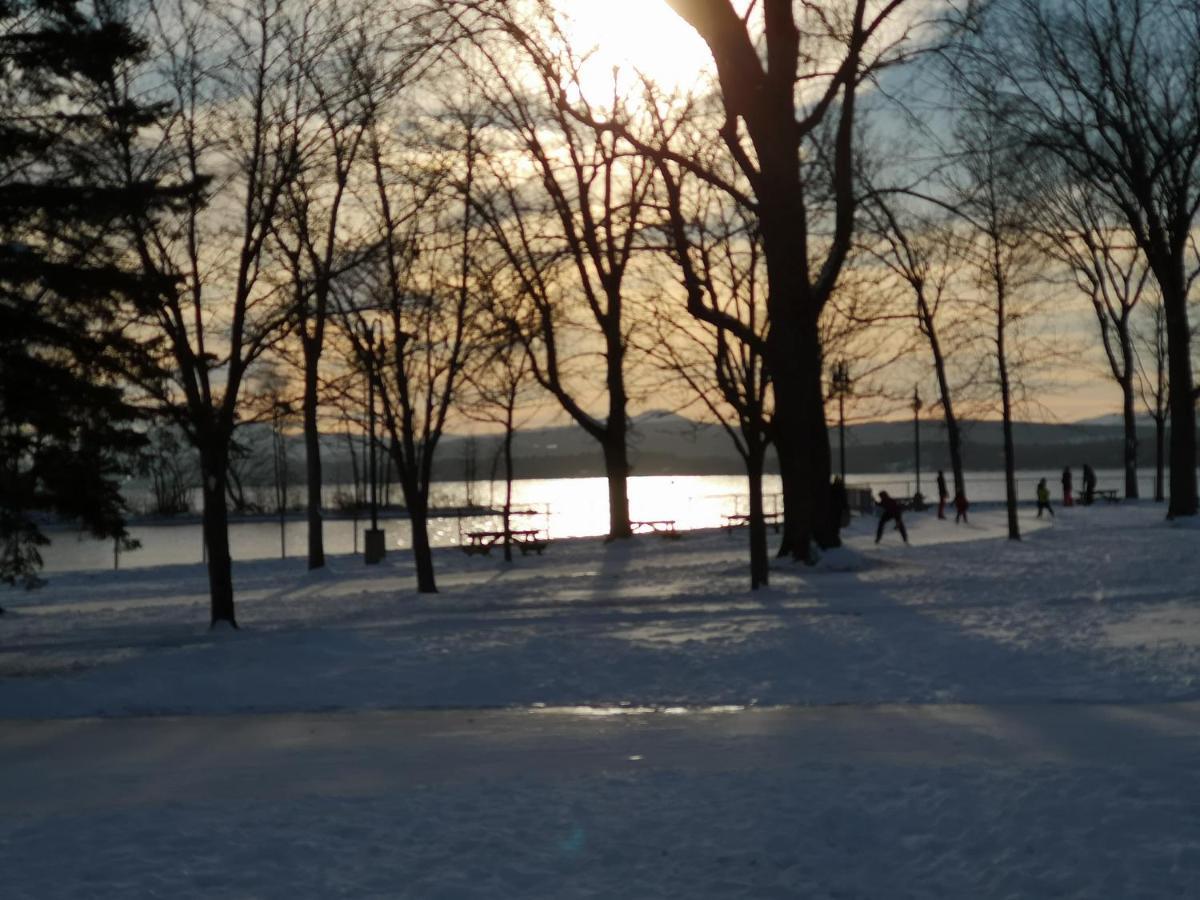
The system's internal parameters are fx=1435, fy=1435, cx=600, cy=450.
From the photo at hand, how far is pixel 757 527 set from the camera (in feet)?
74.0

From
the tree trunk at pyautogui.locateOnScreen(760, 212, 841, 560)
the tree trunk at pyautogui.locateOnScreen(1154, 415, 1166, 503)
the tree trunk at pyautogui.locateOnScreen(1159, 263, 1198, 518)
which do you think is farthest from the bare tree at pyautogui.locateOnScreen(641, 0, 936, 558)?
the tree trunk at pyautogui.locateOnScreen(1154, 415, 1166, 503)

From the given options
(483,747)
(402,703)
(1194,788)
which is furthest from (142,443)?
(1194,788)

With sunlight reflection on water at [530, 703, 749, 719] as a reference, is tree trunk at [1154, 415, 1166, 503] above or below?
above

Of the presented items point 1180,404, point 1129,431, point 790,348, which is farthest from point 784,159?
point 1129,431

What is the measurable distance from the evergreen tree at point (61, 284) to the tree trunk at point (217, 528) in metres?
2.34

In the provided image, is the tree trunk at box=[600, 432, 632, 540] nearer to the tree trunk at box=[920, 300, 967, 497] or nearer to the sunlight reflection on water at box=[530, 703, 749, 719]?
the tree trunk at box=[920, 300, 967, 497]

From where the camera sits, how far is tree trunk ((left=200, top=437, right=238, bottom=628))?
2003cm

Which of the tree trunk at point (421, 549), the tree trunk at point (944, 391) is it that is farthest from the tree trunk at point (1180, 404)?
the tree trunk at point (421, 549)

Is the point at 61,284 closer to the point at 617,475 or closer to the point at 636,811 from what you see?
the point at 636,811

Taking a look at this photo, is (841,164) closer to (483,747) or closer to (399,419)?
(399,419)

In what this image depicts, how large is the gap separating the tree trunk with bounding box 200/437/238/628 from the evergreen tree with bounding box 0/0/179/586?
7.67 feet

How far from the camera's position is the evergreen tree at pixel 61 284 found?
1562cm

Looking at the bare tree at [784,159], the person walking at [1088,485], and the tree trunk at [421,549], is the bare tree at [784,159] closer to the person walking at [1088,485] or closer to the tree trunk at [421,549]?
the tree trunk at [421,549]

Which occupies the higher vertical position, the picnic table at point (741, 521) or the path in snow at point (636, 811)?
the picnic table at point (741, 521)
